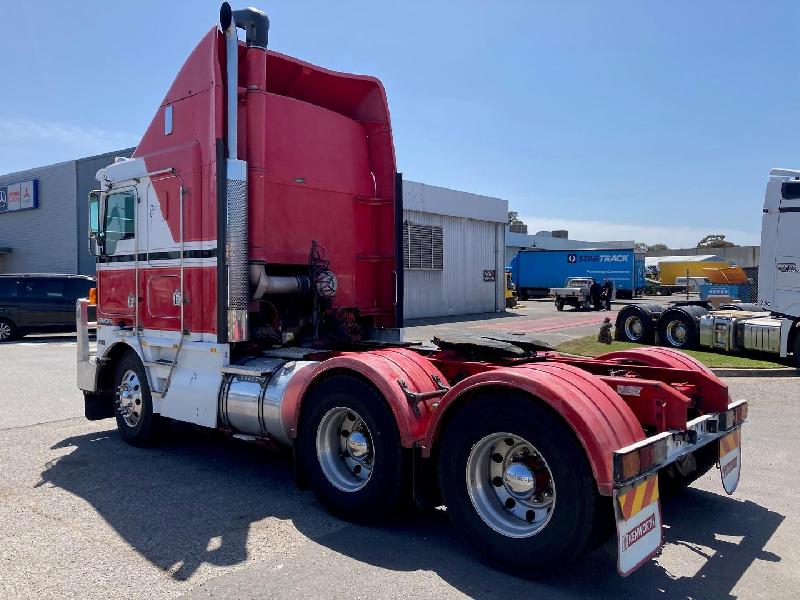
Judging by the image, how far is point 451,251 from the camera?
27578mm

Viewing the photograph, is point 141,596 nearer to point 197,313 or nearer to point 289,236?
point 197,313

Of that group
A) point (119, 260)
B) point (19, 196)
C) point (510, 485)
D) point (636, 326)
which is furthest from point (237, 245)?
point (19, 196)

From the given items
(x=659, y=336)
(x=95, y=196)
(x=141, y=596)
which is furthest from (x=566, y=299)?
(x=141, y=596)

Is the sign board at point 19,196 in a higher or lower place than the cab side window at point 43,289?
higher

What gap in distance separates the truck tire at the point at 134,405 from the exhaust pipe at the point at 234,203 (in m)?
1.54

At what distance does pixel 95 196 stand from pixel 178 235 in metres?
1.83

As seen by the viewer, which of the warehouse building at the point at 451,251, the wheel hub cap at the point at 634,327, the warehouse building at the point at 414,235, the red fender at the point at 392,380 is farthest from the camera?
the warehouse building at the point at 414,235

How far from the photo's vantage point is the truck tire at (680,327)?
1507cm

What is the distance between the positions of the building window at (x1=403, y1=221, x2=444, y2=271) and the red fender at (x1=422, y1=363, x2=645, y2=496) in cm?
2054

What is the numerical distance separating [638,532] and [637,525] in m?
0.04

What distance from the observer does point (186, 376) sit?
6.40m

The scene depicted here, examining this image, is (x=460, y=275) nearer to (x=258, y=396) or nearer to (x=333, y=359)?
(x=258, y=396)

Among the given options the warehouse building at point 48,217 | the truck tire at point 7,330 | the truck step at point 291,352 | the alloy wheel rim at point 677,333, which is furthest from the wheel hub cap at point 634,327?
the warehouse building at point 48,217

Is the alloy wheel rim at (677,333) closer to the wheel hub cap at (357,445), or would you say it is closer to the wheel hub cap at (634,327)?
the wheel hub cap at (634,327)
